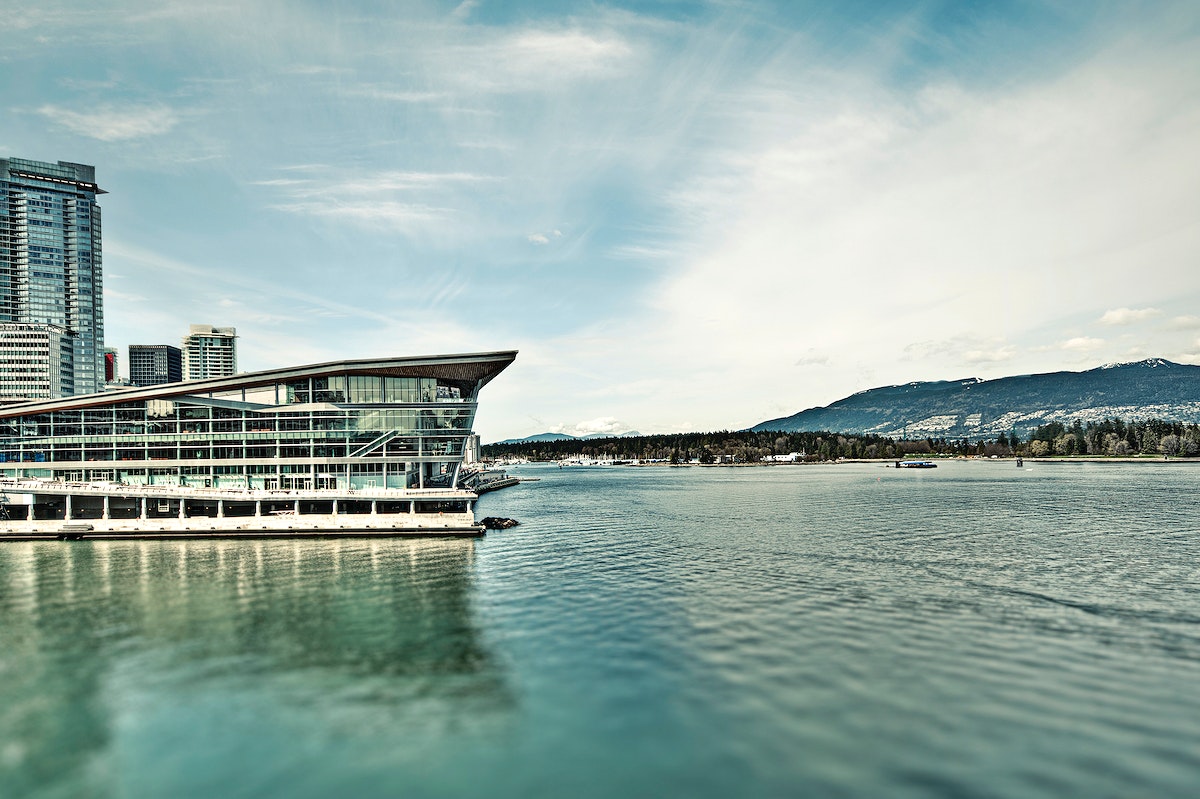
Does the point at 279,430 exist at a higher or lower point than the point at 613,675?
higher

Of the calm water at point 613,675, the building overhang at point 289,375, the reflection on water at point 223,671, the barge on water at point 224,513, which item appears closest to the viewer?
the calm water at point 613,675

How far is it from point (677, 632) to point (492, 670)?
10.8m

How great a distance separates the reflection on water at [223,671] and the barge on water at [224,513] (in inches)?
766

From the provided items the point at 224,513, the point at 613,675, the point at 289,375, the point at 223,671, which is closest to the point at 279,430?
the point at 289,375

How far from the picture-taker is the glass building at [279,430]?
8694 centimetres

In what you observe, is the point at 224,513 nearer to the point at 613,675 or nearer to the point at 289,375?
the point at 289,375

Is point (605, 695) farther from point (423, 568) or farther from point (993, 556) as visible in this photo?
point (993, 556)

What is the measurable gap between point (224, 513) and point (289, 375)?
19840mm

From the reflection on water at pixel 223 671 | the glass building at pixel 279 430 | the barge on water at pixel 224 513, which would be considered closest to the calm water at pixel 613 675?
the reflection on water at pixel 223 671

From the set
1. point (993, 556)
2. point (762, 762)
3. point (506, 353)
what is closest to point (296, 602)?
point (762, 762)

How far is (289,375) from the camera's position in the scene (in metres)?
86.4

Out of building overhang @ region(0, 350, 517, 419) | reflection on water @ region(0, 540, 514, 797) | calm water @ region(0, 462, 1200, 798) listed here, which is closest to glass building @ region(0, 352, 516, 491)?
building overhang @ region(0, 350, 517, 419)

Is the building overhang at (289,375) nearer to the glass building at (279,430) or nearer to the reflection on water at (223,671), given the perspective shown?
the glass building at (279,430)

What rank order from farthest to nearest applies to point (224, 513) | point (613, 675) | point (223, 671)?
1. point (224, 513)
2. point (223, 671)
3. point (613, 675)
